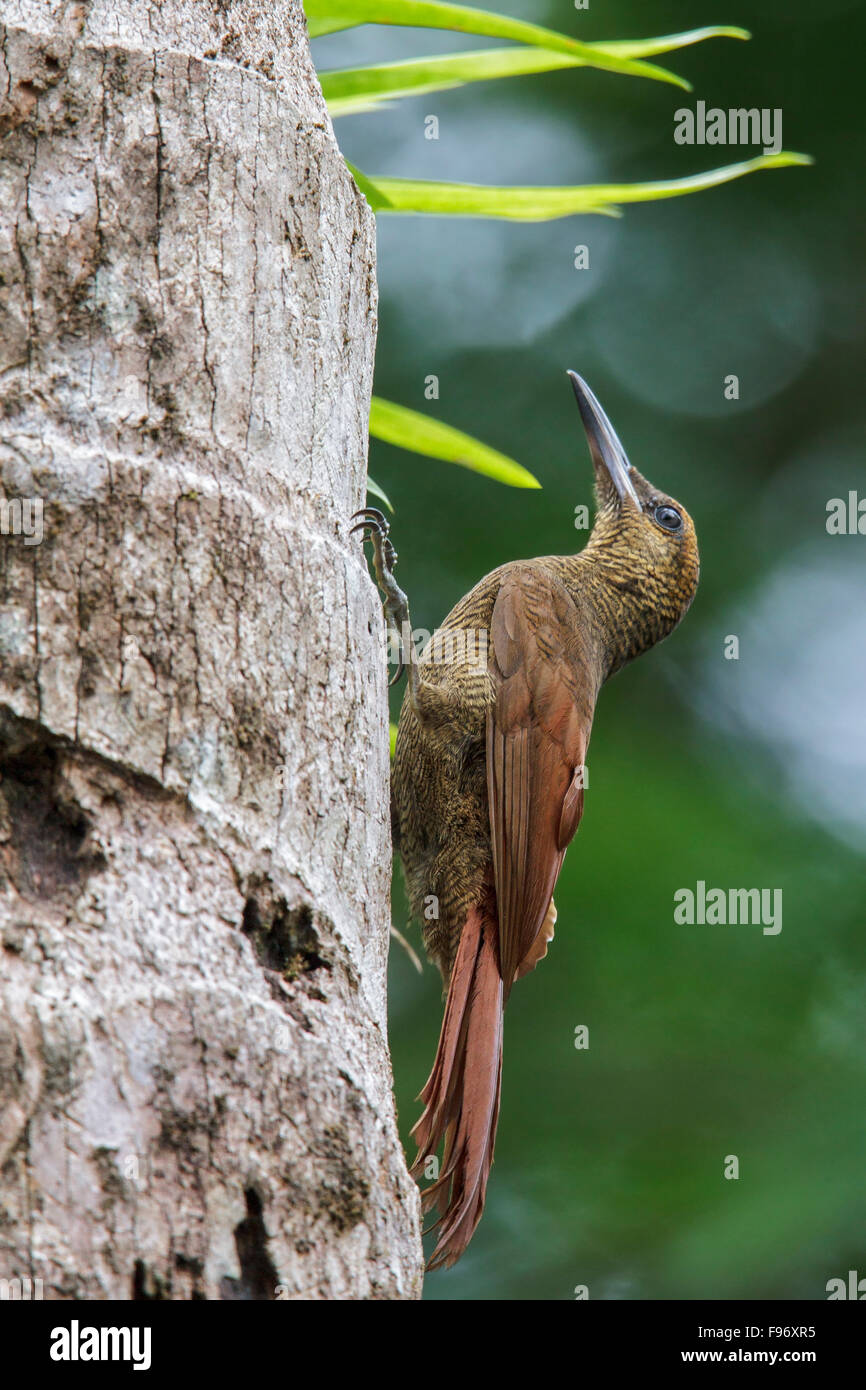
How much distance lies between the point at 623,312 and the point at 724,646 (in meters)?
1.50

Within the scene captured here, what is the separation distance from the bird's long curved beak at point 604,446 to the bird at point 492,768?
4.9 inches

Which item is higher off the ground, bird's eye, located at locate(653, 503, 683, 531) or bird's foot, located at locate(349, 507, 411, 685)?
bird's eye, located at locate(653, 503, 683, 531)

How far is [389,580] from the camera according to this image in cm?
268

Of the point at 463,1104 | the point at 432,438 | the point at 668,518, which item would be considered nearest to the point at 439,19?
the point at 432,438

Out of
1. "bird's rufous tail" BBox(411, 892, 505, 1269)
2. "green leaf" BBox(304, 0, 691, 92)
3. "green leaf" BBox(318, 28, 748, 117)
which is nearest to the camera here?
"bird's rufous tail" BBox(411, 892, 505, 1269)

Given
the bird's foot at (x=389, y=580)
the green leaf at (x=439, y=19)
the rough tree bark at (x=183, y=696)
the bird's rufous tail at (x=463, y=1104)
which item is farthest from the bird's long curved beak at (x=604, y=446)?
the rough tree bark at (x=183, y=696)

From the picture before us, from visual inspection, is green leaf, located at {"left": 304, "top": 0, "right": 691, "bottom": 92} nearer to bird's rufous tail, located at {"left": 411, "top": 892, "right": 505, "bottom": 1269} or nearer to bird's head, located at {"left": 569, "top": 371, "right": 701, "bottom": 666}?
bird's head, located at {"left": 569, "top": 371, "right": 701, "bottom": 666}

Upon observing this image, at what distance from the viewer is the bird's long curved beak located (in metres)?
3.85

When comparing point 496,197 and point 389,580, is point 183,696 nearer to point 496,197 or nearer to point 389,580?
point 389,580

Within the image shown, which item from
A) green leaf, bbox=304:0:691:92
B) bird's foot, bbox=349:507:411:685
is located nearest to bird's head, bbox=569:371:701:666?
bird's foot, bbox=349:507:411:685

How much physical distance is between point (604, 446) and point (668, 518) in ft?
0.89

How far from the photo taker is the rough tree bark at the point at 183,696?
1361 millimetres

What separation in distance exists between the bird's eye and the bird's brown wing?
0.52 meters

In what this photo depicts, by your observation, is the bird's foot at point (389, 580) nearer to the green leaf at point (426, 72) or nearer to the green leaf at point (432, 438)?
the green leaf at point (432, 438)
